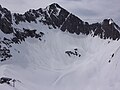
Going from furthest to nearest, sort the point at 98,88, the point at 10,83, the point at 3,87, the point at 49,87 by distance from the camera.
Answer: the point at 49,87, the point at 98,88, the point at 10,83, the point at 3,87

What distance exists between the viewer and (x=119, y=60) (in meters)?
182

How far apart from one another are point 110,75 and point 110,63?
58.6 feet

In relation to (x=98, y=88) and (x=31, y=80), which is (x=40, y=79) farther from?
(x=98, y=88)

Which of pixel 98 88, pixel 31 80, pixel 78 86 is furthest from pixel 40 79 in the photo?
pixel 98 88

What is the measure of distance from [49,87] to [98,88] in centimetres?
2921

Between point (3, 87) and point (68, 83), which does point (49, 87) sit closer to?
point (68, 83)

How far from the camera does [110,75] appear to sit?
17588 cm

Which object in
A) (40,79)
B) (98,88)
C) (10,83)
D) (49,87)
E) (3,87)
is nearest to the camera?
(3,87)

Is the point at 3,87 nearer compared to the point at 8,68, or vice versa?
the point at 3,87

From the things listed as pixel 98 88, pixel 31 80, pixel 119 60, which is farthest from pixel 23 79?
pixel 119 60

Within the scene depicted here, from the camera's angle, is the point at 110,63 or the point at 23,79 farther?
the point at 110,63

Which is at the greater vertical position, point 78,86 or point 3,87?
point 78,86

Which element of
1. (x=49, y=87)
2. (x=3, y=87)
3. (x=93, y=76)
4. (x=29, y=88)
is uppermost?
(x=93, y=76)

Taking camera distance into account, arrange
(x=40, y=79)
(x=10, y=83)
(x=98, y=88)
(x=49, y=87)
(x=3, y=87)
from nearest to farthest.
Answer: (x=3, y=87)
(x=10, y=83)
(x=98, y=88)
(x=49, y=87)
(x=40, y=79)
